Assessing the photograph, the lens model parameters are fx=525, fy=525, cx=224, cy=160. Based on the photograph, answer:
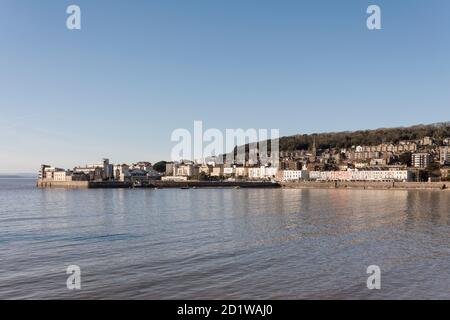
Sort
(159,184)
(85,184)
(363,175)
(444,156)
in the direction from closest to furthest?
(85,184), (159,184), (363,175), (444,156)

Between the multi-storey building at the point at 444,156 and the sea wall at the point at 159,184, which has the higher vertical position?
the multi-storey building at the point at 444,156

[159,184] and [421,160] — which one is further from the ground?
[421,160]

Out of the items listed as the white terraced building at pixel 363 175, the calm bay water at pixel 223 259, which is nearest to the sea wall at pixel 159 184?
the white terraced building at pixel 363 175

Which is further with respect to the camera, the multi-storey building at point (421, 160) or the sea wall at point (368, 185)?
the multi-storey building at point (421, 160)

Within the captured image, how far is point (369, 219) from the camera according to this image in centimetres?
3216

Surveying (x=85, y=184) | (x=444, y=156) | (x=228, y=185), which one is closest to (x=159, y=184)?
(x=228, y=185)

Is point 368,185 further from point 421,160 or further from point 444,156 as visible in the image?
point 444,156

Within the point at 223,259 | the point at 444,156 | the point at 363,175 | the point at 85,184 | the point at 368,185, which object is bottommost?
the point at 368,185

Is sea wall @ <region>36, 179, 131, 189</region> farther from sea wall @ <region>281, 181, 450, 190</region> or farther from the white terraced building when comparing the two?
the white terraced building

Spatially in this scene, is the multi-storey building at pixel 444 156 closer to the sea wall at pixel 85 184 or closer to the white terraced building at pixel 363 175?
the white terraced building at pixel 363 175
